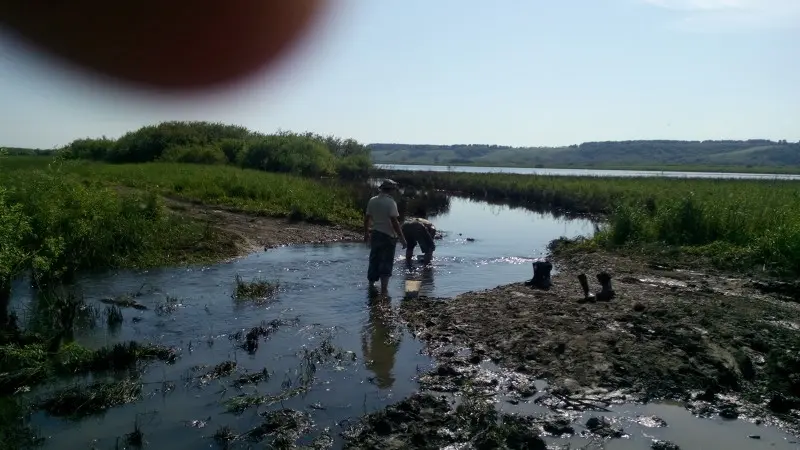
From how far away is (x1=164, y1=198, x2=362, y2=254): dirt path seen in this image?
17.6 meters

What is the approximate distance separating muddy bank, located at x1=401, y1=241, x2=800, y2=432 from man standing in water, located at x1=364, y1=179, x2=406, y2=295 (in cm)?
114

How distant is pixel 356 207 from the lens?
78.0 feet

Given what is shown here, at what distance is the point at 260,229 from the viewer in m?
19.0

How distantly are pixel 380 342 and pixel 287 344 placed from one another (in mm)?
1232

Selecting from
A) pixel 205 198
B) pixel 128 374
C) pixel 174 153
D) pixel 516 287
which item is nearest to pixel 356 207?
pixel 205 198

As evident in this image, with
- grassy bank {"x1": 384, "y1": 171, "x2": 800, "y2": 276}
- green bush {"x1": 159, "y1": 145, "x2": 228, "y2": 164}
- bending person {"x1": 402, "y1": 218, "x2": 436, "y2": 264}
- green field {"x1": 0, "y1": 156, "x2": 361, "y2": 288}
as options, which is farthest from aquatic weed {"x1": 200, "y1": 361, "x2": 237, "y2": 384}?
green bush {"x1": 159, "y1": 145, "x2": 228, "y2": 164}

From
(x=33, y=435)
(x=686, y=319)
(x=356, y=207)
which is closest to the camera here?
(x=33, y=435)

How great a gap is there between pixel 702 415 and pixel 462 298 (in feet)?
17.1

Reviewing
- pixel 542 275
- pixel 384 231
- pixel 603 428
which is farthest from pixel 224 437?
pixel 542 275

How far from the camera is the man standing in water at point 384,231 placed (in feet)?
38.2

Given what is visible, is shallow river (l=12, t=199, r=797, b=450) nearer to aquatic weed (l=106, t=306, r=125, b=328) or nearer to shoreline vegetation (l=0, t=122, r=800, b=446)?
aquatic weed (l=106, t=306, r=125, b=328)

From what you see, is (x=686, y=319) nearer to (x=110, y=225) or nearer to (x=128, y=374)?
(x=128, y=374)

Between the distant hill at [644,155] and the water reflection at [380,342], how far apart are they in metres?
136

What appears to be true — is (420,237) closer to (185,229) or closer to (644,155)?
(185,229)
